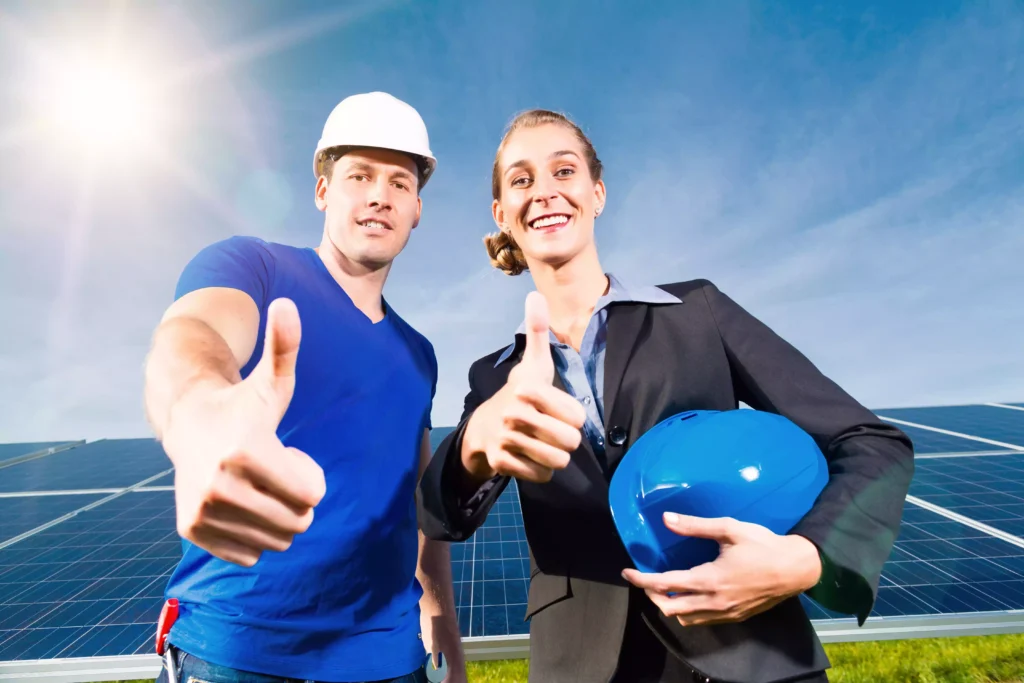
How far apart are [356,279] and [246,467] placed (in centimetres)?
207

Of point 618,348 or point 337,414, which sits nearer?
point 618,348

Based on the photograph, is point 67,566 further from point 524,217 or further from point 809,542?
point 809,542

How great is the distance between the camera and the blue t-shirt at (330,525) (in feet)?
6.93

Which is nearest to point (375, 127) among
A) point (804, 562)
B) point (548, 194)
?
point (548, 194)

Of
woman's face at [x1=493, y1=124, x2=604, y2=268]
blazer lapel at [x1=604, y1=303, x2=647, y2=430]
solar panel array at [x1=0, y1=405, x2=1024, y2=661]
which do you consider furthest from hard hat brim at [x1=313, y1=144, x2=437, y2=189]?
solar panel array at [x1=0, y1=405, x2=1024, y2=661]

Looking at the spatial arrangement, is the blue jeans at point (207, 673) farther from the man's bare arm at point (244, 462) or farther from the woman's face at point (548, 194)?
the woman's face at point (548, 194)

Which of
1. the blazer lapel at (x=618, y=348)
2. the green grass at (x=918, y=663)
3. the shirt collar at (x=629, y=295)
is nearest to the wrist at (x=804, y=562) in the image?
the blazer lapel at (x=618, y=348)

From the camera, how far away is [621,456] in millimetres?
1997

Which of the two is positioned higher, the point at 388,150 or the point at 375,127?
the point at 375,127

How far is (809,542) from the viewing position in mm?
1547

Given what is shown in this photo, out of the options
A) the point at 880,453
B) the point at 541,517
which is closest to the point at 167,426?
the point at 541,517

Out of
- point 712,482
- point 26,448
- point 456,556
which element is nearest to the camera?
point 712,482

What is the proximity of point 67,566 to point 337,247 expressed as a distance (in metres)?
8.23

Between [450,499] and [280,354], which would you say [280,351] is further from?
[450,499]
